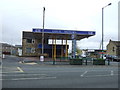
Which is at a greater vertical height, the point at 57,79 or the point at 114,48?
the point at 114,48

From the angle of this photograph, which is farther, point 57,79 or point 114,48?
point 114,48

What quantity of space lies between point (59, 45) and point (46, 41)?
20.7ft

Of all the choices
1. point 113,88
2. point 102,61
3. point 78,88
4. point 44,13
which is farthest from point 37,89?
point 44,13

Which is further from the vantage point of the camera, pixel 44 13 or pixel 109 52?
pixel 109 52

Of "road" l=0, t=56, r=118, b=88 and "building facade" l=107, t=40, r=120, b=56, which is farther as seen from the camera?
"building facade" l=107, t=40, r=120, b=56

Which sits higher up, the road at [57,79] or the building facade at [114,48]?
the building facade at [114,48]

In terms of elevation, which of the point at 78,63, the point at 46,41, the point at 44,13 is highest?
the point at 44,13

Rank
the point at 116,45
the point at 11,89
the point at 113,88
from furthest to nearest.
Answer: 1. the point at 116,45
2. the point at 113,88
3. the point at 11,89

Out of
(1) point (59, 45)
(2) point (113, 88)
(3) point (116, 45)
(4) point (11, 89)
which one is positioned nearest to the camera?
(4) point (11, 89)

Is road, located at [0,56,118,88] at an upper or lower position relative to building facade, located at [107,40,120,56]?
lower

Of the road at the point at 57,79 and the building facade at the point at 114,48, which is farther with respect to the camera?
the building facade at the point at 114,48

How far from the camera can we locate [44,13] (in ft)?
112

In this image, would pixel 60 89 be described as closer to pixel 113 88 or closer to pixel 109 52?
pixel 113 88

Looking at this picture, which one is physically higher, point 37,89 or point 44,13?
point 44,13
